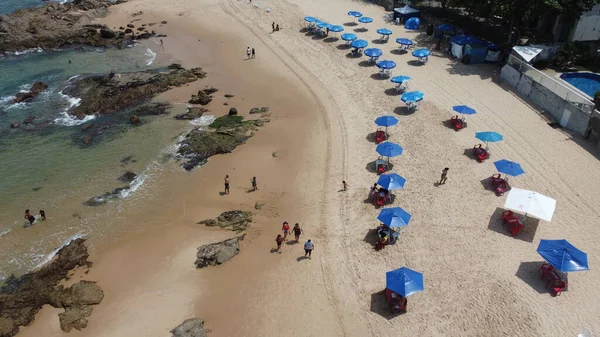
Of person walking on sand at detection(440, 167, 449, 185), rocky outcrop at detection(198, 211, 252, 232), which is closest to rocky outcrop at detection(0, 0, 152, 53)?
rocky outcrop at detection(198, 211, 252, 232)

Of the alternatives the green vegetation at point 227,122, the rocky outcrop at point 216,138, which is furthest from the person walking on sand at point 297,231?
the green vegetation at point 227,122

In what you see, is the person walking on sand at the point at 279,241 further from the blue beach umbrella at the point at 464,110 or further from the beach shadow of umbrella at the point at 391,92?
the beach shadow of umbrella at the point at 391,92

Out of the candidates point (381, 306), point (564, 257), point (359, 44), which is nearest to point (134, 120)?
point (359, 44)

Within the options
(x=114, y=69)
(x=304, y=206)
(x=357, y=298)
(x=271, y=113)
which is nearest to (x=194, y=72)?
(x=114, y=69)

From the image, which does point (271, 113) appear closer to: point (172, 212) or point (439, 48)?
point (172, 212)

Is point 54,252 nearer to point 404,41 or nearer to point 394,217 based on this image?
point 394,217

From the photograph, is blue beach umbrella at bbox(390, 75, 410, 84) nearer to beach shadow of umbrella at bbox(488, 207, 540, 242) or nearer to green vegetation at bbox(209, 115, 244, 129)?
green vegetation at bbox(209, 115, 244, 129)
